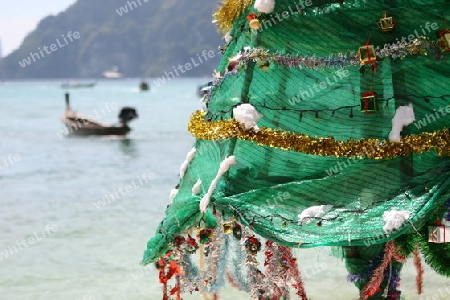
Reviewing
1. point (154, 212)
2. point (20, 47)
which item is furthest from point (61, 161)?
point (20, 47)

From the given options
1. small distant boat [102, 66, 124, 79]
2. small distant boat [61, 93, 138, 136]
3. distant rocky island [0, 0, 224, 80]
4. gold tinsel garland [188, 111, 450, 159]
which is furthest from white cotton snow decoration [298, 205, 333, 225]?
small distant boat [102, 66, 124, 79]

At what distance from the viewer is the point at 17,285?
654 centimetres

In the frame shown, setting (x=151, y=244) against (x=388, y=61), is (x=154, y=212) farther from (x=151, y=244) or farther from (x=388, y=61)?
(x=388, y=61)

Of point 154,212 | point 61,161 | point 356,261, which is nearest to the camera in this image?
point 356,261

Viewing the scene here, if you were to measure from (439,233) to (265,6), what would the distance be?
3.83ft

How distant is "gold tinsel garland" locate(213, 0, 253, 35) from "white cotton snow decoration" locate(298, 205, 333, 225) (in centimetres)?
97

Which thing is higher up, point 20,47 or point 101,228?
point 20,47

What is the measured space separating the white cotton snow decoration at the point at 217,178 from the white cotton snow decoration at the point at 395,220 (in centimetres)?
69

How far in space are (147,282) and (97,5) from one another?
471 feet

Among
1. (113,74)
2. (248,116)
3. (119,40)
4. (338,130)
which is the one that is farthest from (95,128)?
(113,74)

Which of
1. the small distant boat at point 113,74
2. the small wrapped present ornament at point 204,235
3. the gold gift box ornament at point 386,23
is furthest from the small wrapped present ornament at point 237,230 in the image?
the small distant boat at point 113,74

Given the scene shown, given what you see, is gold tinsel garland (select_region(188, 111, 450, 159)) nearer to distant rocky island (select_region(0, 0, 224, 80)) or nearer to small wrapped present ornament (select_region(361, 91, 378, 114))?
small wrapped present ornament (select_region(361, 91, 378, 114))

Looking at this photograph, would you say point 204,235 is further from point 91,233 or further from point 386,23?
point 91,233

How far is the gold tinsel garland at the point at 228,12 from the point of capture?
3.35m
